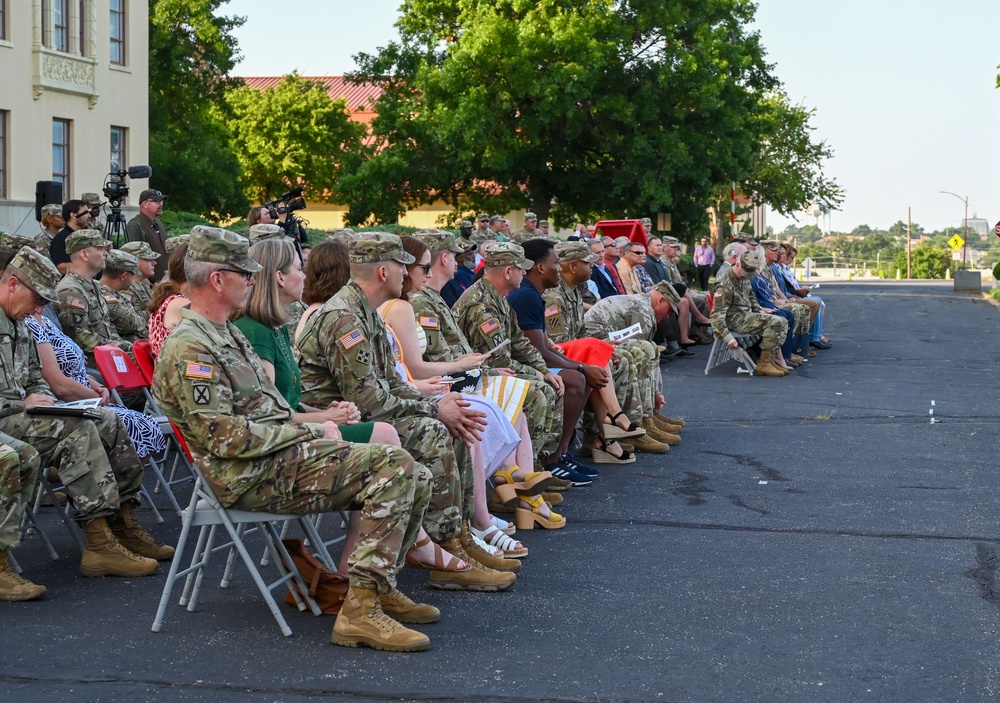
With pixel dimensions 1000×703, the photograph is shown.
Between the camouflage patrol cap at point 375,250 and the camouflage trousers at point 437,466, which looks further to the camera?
the camouflage patrol cap at point 375,250

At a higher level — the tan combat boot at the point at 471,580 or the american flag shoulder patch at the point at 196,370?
the american flag shoulder patch at the point at 196,370

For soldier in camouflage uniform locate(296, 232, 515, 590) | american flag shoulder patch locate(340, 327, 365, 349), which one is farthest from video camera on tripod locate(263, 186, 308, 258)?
american flag shoulder patch locate(340, 327, 365, 349)

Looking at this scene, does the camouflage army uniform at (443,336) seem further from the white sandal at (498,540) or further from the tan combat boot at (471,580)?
the tan combat boot at (471,580)

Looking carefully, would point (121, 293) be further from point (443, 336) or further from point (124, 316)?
point (443, 336)

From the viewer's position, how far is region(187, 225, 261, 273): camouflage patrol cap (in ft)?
18.2

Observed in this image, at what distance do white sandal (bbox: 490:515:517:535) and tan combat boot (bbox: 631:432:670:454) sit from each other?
3387 millimetres

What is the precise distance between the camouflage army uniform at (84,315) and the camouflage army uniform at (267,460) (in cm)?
370

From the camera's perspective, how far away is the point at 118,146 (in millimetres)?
34500

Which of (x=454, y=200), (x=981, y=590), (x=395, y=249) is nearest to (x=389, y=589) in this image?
(x=395, y=249)

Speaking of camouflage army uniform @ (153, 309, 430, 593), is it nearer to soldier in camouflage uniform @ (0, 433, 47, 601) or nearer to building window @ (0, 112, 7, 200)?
soldier in camouflage uniform @ (0, 433, 47, 601)

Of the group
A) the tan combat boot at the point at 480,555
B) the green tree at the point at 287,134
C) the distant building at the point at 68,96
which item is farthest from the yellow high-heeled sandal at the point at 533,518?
the green tree at the point at 287,134

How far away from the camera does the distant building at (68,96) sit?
29.7m

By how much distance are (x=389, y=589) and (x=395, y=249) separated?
1.89 metres

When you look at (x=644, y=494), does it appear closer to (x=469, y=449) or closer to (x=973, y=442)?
(x=469, y=449)
